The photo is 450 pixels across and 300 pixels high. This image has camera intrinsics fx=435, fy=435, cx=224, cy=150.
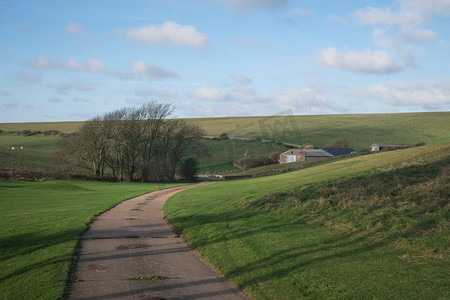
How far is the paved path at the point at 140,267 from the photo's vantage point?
29.9 feet

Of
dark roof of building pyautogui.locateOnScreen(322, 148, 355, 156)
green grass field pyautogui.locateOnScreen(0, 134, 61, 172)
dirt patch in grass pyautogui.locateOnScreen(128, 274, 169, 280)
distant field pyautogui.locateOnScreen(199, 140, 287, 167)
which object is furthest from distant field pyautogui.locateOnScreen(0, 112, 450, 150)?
dirt patch in grass pyautogui.locateOnScreen(128, 274, 169, 280)

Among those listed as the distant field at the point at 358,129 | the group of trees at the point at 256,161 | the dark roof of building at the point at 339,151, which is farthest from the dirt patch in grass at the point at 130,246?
the distant field at the point at 358,129

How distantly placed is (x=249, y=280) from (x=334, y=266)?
2.11 m

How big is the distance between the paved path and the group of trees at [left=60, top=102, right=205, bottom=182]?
153 ft

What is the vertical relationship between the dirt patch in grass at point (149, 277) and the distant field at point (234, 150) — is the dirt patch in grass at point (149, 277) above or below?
below

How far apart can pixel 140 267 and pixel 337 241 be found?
5673mm

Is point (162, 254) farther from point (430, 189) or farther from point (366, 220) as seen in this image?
point (430, 189)

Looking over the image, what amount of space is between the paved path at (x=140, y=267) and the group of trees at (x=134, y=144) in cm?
4658

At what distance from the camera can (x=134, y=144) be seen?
6588 cm

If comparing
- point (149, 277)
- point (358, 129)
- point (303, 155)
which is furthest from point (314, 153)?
point (149, 277)

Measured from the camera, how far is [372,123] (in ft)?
415

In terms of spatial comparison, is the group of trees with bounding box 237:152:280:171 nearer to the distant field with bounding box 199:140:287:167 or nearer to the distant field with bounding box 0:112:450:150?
the distant field with bounding box 199:140:287:167

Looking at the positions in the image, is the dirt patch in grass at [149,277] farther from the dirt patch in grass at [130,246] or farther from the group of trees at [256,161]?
the group of trees at [256,161]

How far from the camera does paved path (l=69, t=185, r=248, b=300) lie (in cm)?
910
